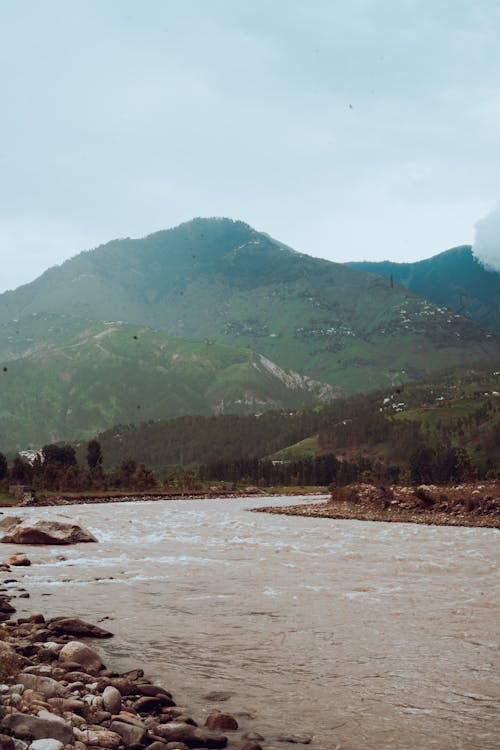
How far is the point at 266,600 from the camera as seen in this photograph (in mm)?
25172

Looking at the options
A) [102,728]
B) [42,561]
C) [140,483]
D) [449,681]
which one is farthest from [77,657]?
[140,483]

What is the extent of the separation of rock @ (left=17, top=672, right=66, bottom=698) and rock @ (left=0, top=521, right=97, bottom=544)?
38178 millimetres

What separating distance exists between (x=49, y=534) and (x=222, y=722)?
1640 inches

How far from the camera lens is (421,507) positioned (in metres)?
76.8

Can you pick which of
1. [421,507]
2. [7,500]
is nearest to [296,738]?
[421,507]

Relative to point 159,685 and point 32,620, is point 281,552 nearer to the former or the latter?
point 32,620

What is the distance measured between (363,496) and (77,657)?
81.5 m

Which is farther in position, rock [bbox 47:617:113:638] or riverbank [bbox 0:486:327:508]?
riverbank [bbox 0:486:327:508]

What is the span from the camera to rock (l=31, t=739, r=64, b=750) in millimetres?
9409

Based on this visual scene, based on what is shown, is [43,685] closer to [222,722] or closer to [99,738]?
[99,738]

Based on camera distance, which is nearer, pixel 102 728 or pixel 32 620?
pixel 102 728

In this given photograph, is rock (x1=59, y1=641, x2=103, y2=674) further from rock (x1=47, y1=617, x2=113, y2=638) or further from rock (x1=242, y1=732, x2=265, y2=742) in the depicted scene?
rock (x1=242, y1=732, x2=265, y2=742)

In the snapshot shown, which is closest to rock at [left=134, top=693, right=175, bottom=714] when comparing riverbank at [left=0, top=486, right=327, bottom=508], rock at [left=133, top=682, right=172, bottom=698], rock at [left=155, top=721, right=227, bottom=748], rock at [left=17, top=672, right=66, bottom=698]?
rock at [left=133, top=682, right=172, bottom=698]

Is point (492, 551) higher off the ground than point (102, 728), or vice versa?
point (102, 728)
